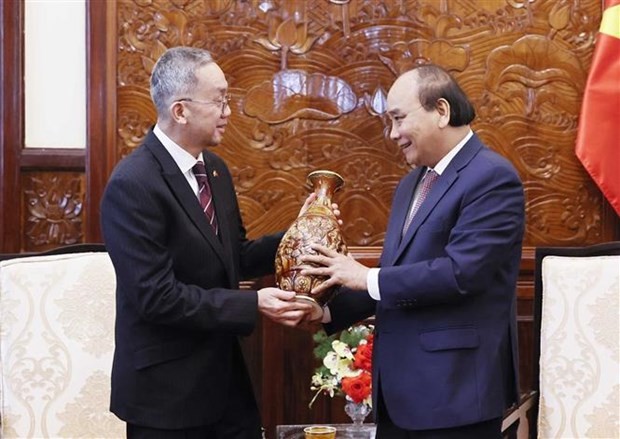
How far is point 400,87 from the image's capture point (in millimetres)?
2369

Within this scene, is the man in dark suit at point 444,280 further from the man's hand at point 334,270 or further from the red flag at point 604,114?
the red flag at point 604,114

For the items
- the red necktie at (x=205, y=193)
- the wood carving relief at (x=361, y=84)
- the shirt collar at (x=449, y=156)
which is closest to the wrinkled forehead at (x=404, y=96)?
the shirt collar at (x=449, y=156)

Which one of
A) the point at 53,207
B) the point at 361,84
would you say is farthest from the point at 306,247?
the point at 53,207

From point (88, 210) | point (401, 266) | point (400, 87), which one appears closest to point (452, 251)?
point (401, 266)

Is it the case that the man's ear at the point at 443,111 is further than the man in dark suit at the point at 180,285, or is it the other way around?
the man's ear at the point at 443,111

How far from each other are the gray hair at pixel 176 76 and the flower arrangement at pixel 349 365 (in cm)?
92

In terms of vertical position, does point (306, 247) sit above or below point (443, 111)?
below

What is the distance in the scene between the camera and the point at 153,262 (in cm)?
218

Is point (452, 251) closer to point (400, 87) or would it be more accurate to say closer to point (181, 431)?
point (400, 87)

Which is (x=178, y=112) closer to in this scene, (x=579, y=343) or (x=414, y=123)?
(x=414, y=123)

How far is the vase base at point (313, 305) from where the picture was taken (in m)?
2.32

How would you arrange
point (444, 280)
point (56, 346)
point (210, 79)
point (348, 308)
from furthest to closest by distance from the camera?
point (56, 346) → point (348, 308) → point (210, 79) → point (444, 280)

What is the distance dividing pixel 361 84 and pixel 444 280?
1.52 metres

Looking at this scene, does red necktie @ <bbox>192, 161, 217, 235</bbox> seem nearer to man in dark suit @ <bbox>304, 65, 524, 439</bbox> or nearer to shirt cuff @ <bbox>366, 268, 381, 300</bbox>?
man in dark suit @ <bbox>304, 65, 524, 439</bbox>
